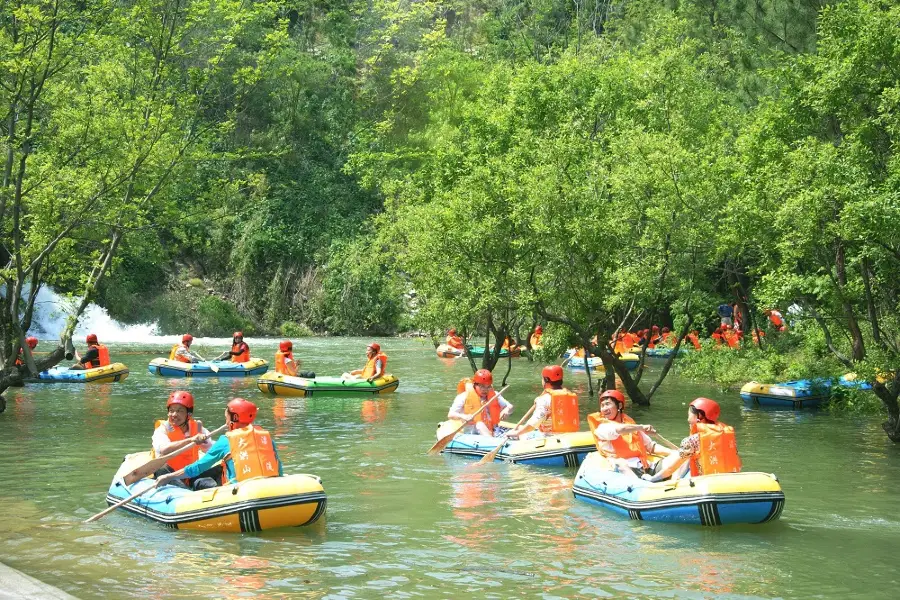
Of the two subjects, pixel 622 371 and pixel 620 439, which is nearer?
A: pixel 620 439

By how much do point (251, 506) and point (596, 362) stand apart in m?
21.5

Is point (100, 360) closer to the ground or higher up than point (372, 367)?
higher up

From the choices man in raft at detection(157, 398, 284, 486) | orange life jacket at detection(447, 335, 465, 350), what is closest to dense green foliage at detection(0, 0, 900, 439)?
orange life jacket at detection(447, 335, 465, 350)

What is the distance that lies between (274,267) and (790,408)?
3059cm

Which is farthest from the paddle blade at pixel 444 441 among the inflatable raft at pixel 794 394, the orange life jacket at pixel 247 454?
the inflatable raft at pixel 794 394

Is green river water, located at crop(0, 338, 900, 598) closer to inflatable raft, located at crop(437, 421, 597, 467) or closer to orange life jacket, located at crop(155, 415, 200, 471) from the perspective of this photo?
inflatable raft, located at crop(437, 421, 597, 467)

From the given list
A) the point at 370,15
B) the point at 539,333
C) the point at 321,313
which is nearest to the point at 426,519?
the point at 539,333

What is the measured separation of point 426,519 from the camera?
1153cm

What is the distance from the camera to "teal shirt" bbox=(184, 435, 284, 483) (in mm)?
10977

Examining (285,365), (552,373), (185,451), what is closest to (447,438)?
(552,373)

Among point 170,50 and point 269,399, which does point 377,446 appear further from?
point 170,50

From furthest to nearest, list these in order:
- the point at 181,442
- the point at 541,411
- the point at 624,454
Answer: the point at 541,411 < the point at 624,454 < the point at 181,442

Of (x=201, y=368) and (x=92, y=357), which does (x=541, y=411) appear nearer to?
(x=201, y=368)

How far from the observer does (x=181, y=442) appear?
11.2m
